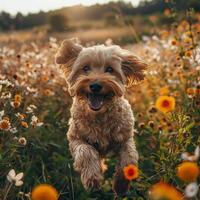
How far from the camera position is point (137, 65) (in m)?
6.16

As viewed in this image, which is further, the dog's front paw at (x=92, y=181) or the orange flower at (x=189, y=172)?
the dog's front paw at (x=92, y=181)

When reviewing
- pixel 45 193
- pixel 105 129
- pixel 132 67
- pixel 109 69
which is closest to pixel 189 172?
pixel 45 193

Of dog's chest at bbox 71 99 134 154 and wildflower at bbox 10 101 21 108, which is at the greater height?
wildflower at bbox 10 101 21 108

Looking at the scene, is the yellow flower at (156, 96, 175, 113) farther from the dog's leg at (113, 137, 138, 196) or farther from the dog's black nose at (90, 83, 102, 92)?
the dog's black nose at (90, 83, 102, 92)

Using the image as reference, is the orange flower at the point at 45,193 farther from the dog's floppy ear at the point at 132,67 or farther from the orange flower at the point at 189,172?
the dog's floppy ear at the point at 132,67

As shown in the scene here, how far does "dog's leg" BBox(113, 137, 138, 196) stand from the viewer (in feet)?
15.5

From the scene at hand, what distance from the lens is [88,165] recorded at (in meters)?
4.88

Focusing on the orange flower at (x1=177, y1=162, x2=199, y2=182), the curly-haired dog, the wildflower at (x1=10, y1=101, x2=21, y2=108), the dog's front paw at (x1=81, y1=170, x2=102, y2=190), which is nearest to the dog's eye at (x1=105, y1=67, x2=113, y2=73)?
the curly-haired dog

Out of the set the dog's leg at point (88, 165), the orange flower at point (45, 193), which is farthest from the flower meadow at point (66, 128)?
the dog's leg at point (88, 165)

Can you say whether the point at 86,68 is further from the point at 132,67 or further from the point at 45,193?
the point at 45,193

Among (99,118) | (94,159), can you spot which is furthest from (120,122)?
(94,159)

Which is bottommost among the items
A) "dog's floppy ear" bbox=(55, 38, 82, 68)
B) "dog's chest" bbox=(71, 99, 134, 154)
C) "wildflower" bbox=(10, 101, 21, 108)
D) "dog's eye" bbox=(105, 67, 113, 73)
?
"dog's chest" bbox=(71, 99, 134, 154)

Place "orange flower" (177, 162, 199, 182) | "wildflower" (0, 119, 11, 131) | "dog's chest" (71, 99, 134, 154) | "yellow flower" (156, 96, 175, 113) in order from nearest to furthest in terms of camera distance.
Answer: "orange flower" (177, 162, 199, 182)
"yellow flower" (156, 96, 175, 113)
"wildflower" (0, 119, 11, 131)
"dog's chest" (71, 99, 134, 154)

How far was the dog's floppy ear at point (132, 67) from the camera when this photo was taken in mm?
6120
